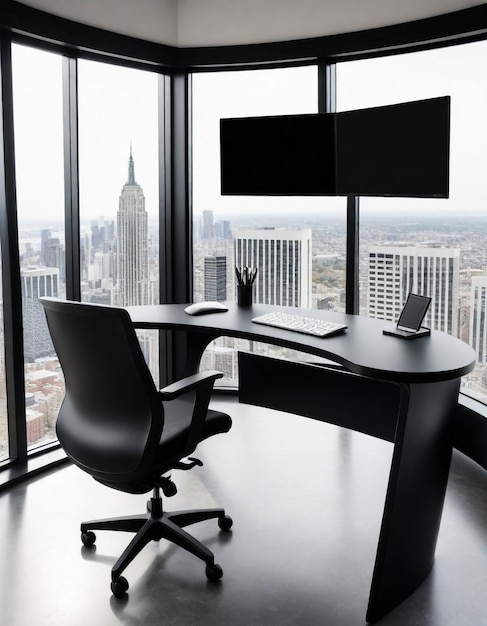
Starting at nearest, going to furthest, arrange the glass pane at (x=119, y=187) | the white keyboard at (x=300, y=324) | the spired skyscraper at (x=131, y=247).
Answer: the white keyboard at (x=300, y=324) → the glass pane at (x=119, y=187) → the spired skyscraper at (x=131, y=247)

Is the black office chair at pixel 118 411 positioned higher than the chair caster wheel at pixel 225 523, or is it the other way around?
the black office chair at pixel 118 411

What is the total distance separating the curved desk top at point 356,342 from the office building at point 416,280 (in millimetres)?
831

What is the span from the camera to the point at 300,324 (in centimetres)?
313

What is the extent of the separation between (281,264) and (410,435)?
2.30m

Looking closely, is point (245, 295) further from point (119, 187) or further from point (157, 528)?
point (157, 528)

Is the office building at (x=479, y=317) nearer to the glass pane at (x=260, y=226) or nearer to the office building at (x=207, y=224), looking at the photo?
the glass pane at (x=260, y=226)

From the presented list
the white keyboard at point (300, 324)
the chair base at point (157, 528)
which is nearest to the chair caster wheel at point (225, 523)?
the chair base at point (157, 528)

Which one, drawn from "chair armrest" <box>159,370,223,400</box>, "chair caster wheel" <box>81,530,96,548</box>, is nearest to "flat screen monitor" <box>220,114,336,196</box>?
"chair armrest" <box>159,370,223,400</box>

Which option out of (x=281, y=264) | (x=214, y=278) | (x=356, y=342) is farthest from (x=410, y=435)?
(x=214, y=278)

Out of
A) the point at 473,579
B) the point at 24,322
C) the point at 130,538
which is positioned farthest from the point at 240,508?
the point at 24,322

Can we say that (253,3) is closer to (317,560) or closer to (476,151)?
(476,151)

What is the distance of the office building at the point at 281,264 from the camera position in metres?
4.50

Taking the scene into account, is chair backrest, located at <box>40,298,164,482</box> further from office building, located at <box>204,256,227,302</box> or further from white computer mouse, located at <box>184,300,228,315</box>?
office building, located at <box>204,256,227,302</box>

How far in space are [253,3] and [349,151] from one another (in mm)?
1422
